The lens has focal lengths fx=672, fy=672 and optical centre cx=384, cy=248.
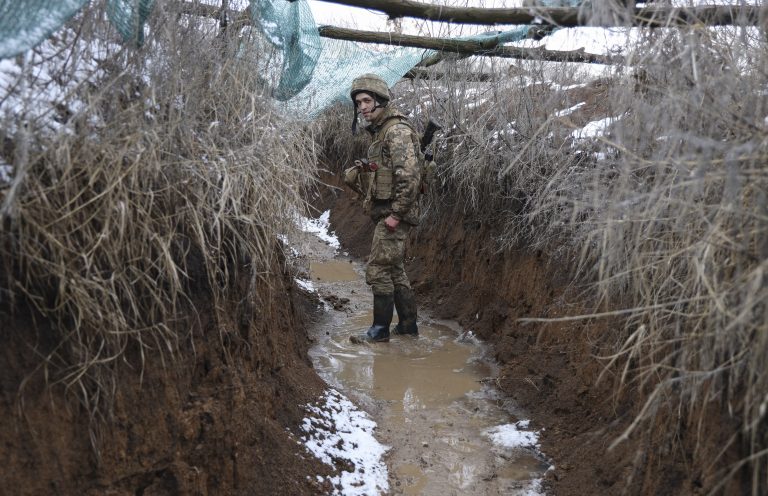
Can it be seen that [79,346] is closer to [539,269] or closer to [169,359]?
[169,359]

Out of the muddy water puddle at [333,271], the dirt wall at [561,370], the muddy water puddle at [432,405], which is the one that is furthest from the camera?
the muddy water puddle at [333,271]

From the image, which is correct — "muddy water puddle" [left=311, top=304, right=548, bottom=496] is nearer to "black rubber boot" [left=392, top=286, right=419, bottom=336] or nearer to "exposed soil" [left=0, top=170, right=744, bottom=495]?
"black rubber boot" [left=392, top=286, right=419, bottom=336]

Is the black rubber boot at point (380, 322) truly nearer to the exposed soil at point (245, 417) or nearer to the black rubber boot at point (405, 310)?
the black rubber boot at point (405, 310)

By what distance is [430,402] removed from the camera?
16.4 ft

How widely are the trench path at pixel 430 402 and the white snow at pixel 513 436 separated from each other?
0.02m

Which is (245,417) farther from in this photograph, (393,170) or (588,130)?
(588,130)

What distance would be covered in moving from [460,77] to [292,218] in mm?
3746

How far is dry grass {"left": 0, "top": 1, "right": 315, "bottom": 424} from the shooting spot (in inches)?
102

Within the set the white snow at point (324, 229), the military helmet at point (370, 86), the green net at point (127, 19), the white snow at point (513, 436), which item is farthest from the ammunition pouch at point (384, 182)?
the white snow at point (324, 229)

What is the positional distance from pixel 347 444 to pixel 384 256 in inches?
91.8

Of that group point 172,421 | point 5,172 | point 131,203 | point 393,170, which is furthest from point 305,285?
point 5,172

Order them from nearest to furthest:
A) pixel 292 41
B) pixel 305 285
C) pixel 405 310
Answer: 1. pixel 292 41
2. pixel 405 310
3. pixel 305 285

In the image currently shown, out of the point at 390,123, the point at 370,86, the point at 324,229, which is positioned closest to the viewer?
the point at 370,86

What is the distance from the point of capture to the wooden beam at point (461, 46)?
6340 millimetres
